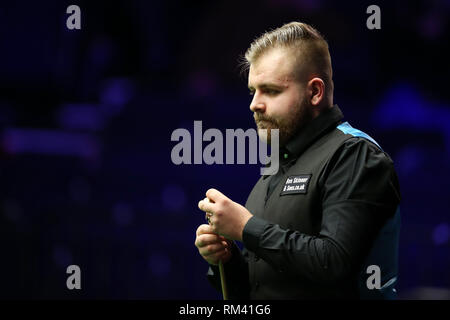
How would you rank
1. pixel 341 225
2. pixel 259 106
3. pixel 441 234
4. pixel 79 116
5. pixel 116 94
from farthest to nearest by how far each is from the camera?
pixel 79 116 < pixel 116 94 < pixel 441 234 < pixel 259 106 < pixel 341 225

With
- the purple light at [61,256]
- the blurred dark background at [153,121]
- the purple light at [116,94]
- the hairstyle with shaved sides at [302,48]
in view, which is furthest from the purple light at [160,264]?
the hairstyle with shaved sides at [302,48]

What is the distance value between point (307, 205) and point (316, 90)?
379 millimetres

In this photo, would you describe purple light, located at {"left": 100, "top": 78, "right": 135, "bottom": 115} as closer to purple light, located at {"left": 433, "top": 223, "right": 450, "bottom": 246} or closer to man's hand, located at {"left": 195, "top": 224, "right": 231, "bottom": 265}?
purple light, located at {"left": 433, "top": 223, "right": 450, "bottom": 246}

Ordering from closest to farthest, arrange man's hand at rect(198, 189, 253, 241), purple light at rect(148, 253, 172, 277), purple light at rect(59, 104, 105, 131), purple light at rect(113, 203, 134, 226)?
man's hand at rect(198, 189, 253, 241) → purple light at rect(148, 253, 172, 277) → purple light at rect(113, 203, 134, 226) → purple light at rect(59, 104, 105, 131)

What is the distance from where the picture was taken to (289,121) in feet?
5.29

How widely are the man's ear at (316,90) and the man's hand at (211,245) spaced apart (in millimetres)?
495

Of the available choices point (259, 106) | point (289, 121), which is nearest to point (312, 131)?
point (289, 121)

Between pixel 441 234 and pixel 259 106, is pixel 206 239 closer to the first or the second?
pixel 259 106

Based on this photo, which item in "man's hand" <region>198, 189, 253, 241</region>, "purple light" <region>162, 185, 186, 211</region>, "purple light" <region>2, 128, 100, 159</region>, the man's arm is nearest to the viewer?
the man's arm

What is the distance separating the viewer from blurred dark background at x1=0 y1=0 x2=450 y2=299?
557 centimetres

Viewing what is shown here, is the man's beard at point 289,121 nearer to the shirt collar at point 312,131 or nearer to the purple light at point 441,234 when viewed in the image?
the shirt collar at point 312,131

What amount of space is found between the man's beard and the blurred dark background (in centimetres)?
411

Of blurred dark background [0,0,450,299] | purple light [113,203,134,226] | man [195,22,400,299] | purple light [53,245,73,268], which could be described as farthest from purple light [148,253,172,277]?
man [195,22,400,299]
